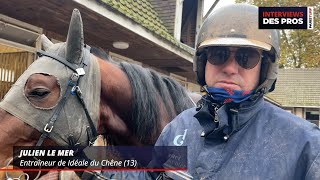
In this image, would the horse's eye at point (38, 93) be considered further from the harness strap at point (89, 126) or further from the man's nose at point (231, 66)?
the man's nose at point (231, 66)

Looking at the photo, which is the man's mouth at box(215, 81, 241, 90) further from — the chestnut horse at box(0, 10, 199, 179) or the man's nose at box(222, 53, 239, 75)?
the chestnut horse at box(0, 10, 199, 179)

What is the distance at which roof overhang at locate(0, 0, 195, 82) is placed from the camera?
143 inches

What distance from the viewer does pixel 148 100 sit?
2652 millimetres

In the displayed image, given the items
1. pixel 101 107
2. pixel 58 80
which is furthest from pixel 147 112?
pixel 58 80

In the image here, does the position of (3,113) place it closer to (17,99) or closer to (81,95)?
(17,99)

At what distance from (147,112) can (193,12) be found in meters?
7.24

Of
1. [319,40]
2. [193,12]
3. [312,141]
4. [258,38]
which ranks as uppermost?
[319,40]

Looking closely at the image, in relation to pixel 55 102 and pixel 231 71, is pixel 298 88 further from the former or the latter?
pixel 231 71

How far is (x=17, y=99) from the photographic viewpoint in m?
2.16

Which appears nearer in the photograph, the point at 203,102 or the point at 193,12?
the point at 203,102

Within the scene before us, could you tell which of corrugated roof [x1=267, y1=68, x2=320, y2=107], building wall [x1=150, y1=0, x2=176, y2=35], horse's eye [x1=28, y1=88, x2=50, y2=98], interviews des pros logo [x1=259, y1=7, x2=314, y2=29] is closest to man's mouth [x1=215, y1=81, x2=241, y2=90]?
horse's eye [x1=28, y1=88, x2=50, y2=98]

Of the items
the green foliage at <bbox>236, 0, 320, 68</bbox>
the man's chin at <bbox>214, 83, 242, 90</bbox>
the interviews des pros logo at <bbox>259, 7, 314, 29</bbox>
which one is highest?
the green foliage at <bbox>236, 0, 320, 68</bbox>

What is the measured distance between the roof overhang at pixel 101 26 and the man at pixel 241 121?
2.23 meters

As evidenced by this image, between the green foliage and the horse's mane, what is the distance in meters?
20.5
